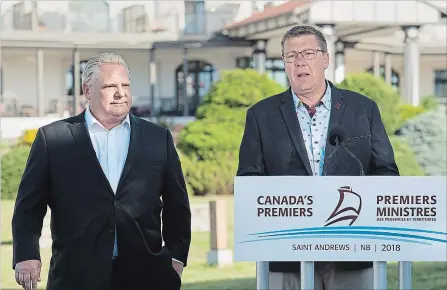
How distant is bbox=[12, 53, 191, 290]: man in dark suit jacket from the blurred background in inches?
627

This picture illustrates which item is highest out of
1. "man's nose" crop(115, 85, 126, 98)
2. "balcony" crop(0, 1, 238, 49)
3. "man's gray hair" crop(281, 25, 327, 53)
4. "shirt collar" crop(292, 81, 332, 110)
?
"balcony" crop(0, 1, 238, 49)

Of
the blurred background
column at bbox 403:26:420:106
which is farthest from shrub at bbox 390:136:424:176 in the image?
column at bbox 403:26:420:106

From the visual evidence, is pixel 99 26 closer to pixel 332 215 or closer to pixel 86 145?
pixel 86 145

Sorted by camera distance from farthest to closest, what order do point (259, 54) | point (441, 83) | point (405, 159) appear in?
point (441, 83), point (259, 54), point (405, 159)

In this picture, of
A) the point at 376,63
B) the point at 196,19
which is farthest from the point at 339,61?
the point at 196,19

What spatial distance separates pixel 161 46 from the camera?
3581 centimetres

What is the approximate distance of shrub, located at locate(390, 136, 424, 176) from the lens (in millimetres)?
19797

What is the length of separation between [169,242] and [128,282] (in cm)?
37

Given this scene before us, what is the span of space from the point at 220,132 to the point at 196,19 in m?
14.1

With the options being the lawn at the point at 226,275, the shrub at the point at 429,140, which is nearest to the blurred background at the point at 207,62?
the shrub at the point at 429,140

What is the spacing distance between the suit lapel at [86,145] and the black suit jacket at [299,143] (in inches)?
26.8

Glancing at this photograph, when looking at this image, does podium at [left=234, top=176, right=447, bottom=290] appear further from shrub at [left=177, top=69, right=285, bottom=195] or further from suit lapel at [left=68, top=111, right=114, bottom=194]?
shrub at [left=177, top=69, right=285, bottom=195]

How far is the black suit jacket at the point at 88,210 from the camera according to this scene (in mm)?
4984

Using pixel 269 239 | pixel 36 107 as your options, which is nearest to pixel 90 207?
pixel 269 239
